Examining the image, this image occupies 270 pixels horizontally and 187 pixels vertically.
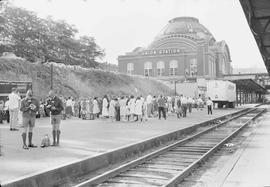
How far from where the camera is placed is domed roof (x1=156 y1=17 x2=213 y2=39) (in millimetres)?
101338

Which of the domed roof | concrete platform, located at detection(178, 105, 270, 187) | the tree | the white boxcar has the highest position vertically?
the domed roof

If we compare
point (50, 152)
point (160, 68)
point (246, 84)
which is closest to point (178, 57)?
point (160, 68)

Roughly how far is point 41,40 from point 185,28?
186 ft

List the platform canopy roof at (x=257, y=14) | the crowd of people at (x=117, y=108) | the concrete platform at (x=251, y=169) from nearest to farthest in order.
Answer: the concrete platform at (x=251, y=169), the platform canopy roof at (x=257, y=14), the crowd of people at (x=117, y=108)

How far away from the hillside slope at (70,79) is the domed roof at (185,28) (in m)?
40.7

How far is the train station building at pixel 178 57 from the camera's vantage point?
92.5m

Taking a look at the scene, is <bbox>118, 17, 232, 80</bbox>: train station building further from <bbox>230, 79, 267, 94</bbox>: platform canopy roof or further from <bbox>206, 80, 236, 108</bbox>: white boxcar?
<bbox>206, 80, 236, 108</bbox>: white boxcar

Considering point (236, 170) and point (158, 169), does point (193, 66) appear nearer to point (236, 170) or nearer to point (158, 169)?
point (158, 169)

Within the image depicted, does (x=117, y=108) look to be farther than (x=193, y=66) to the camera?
No

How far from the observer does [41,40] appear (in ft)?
181

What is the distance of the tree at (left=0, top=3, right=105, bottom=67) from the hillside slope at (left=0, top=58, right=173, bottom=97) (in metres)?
8.71

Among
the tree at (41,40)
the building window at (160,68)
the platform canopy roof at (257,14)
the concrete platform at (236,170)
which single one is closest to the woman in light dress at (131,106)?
the concrete platform at (236,170)

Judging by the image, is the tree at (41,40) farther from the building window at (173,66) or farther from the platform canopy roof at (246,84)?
the building window at (173,66)

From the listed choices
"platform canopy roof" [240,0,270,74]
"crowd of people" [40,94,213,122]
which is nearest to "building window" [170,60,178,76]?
"crowd of people" [40,94,213,122]
